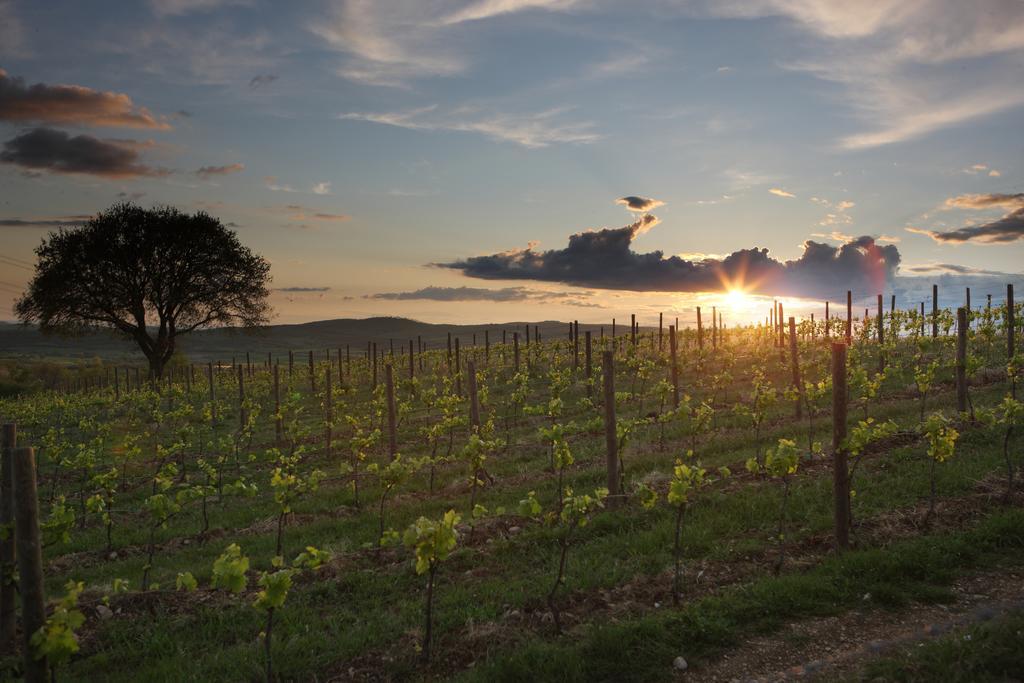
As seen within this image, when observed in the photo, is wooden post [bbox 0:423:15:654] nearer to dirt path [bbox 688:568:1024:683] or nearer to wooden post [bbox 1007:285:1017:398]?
dirt path [bbox 688:568:1024:683]

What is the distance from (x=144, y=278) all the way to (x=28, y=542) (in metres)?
46.0

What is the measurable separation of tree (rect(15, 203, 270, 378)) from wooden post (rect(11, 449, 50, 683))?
44628mm

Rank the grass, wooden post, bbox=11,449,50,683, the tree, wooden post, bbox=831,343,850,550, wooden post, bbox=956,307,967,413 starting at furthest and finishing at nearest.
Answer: the tree < wooden post, bbox=956,307,967,413 < wooden post, bbox=831,343,850,550 < wooden post, bbox=11,449,50,683 < the grass

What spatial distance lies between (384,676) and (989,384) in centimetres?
2480

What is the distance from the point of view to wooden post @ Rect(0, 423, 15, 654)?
26.4 feet

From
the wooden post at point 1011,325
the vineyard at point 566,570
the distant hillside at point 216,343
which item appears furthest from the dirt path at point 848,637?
the distant hillside at point 216,343

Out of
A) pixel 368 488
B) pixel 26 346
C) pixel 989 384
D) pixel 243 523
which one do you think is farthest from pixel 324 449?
pixel 26 346

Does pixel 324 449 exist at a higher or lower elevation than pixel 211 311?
lower

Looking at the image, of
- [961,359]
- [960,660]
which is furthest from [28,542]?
[961,359]

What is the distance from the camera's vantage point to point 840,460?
950 cm

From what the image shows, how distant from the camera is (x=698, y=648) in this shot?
697 centimetres

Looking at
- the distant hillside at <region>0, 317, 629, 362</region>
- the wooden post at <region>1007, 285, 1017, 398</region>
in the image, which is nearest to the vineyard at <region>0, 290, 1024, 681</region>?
the wooden post at <region>1007, 285, 1017, 398</region>

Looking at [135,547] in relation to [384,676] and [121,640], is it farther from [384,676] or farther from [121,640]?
[384,676]

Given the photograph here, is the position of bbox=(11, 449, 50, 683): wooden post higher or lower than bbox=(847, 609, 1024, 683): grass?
higher
